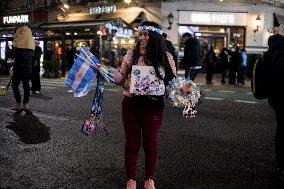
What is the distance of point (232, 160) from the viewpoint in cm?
624

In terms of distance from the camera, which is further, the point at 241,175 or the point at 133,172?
the point at 241,175

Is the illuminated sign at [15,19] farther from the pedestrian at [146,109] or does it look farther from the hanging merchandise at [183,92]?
the pedestrian at [146,109]

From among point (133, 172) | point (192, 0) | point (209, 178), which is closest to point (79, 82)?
point (133, 172)

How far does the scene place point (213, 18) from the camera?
28.5 meters

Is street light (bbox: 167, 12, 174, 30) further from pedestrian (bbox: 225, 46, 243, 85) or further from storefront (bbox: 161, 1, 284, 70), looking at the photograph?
pedestrian (bbox: 225, 46, 243, 85)

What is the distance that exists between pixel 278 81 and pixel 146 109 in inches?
65.1

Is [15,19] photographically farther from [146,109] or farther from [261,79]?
[146,109]

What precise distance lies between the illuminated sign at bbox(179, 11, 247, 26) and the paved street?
58.0ft

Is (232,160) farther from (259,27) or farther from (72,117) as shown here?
(259,27)

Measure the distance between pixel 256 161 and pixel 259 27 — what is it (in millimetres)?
23913

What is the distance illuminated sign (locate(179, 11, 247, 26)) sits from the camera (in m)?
28.2

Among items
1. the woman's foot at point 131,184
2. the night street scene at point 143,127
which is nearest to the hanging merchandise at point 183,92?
the night street scene at point 143,127

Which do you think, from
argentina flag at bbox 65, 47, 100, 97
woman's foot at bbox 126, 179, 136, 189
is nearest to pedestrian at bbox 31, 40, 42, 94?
argentina flag at bbox 65, 47, 100, 97

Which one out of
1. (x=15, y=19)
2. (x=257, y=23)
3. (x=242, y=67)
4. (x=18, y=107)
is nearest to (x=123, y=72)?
(x=18, y=107)
